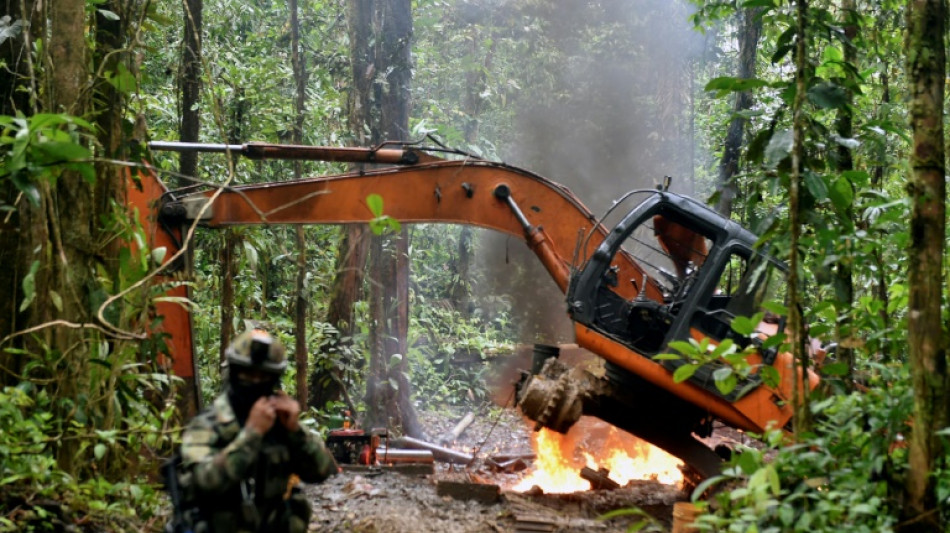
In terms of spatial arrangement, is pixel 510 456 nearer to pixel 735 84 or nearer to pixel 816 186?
pixel 816 186

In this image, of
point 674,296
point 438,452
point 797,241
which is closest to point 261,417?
point 797,241

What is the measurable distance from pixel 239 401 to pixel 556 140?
71.2ft

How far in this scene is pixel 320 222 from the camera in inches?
364

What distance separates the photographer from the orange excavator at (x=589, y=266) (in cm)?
842

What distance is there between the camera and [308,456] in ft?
13.3

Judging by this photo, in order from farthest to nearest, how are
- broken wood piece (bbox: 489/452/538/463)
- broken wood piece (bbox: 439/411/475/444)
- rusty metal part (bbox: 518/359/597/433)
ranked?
broken wood piece (bbox: 439/411/475/444)
broken wood piece (bbox: 489/452/538/463)
rusty metal part (bbox: 518/359/597/433)

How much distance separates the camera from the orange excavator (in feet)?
27.6

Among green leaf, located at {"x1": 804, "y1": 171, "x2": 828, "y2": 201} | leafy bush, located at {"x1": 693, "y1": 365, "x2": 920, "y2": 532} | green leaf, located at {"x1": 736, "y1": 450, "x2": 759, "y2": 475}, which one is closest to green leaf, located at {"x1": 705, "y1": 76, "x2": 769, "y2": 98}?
green leaf, located at {"x1": 804, "y1": 171, "x2": 828, "y2": 201}

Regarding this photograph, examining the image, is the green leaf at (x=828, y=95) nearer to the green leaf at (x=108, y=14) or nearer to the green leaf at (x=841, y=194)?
the green leaf at (x=841, y=194)

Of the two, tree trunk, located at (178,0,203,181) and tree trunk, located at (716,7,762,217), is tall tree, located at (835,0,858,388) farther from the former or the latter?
tree trunk, located at (178,0,203,181)

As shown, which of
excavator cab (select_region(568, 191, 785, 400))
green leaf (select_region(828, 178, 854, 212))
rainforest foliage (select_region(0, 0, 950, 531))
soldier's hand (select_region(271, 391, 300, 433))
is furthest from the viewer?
excavator cab (select_region(568, 191, 785, 400))

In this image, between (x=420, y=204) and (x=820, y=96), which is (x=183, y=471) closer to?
(x=820, y=96)

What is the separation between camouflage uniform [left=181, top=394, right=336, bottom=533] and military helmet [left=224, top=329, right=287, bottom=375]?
9.8 inches

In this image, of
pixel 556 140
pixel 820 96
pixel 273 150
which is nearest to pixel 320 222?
pixel 273 150
